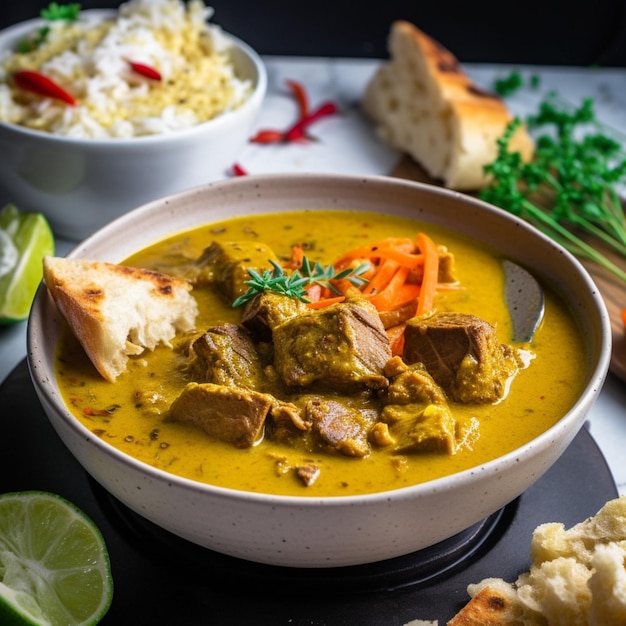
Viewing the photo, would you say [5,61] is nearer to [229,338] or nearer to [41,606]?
[229,338]

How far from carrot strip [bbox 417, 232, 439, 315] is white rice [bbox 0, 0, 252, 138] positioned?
5.28 feet

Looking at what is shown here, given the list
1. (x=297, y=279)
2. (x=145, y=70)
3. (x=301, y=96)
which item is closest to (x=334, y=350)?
(x=297, y=279)

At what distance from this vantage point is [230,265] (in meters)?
2.96

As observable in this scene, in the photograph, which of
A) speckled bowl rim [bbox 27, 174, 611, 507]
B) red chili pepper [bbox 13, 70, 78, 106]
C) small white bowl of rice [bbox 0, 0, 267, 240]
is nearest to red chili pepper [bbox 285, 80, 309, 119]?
small white bowl of rice [bbox 0, 0, 267, 240]

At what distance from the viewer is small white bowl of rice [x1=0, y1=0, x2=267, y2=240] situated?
12.7 feet

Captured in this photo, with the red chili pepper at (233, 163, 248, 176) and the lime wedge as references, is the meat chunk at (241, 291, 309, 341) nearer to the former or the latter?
the lime wedge

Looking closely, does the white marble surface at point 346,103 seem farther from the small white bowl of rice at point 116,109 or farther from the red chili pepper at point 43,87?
the red chili pepper at point 43,87

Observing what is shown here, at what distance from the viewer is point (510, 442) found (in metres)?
2.37

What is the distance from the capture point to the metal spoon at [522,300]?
285 cm

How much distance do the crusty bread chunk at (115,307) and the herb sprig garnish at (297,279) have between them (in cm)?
21

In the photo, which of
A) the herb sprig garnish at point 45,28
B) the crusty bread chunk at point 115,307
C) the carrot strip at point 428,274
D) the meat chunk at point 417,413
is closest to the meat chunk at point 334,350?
the meat chunk at point 417,413

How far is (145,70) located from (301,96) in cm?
133

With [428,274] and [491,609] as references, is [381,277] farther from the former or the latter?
[491,609]

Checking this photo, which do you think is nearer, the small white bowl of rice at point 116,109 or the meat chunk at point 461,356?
the meat chunk at point 461,356
